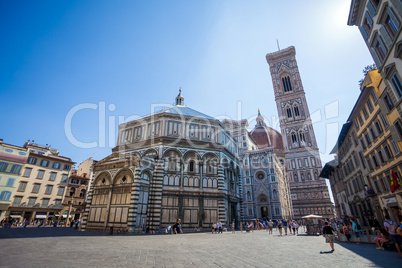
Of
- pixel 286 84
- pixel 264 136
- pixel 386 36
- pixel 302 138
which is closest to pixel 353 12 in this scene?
pixel 386 36

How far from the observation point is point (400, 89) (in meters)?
11.8

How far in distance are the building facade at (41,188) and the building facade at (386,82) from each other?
47.6m

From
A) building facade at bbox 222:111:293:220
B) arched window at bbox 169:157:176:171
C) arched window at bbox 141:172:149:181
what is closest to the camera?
arched window at bbox 141:172:149:181

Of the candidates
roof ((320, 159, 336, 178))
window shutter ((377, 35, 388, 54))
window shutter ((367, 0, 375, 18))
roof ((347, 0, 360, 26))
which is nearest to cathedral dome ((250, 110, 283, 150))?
roof ((320, 159, 336, 178))

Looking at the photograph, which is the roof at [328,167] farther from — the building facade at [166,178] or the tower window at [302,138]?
the tower window at [302,138]

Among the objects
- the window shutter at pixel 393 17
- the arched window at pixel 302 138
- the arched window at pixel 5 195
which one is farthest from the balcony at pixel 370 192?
the arched window at pixel 5 195

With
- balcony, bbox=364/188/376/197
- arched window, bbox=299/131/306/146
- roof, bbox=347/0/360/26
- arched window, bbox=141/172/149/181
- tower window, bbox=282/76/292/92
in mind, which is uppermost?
tower window, bbox=282/76/292/92

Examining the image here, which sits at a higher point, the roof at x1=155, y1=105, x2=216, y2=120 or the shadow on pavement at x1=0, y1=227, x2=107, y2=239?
the roof at x1=155, y1=105, x2=216, y2=120

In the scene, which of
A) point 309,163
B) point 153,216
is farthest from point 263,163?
point 153,216

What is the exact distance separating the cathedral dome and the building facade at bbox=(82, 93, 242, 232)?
48.4 m

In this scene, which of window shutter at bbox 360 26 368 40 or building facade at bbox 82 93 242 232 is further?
building facade at bbox 82 93 242 232

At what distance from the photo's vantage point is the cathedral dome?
243ft

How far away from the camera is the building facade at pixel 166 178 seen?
20125 millimetres

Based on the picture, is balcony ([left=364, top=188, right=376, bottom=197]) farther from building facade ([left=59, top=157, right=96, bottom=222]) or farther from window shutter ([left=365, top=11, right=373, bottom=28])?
building facade ([left=59, top=157, right=96, bottom=222])
